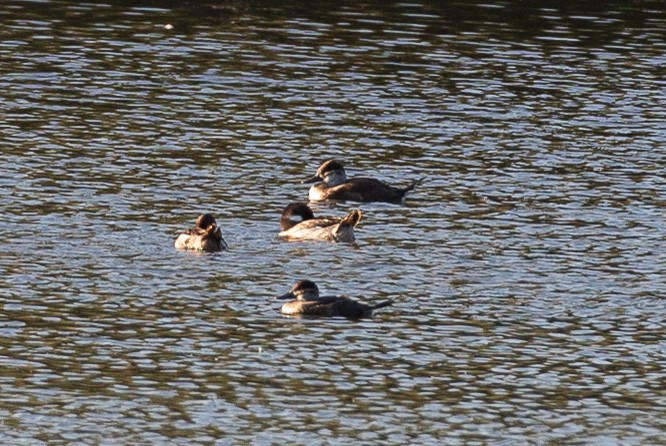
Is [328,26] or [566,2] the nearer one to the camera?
[328,26]

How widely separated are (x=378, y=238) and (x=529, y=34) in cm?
1956

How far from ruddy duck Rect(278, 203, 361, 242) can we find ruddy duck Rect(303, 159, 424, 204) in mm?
2265

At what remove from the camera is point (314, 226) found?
26453mm

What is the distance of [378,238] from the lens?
26.5m

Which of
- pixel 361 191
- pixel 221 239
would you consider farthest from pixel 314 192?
pixel 221 239

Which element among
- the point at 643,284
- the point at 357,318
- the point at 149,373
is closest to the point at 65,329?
the point at 149,373

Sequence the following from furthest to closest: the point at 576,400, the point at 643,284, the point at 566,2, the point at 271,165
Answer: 1. the point at 566,2
2. the point at 271,165
3. the point at 643,284
4. the point at 576,400

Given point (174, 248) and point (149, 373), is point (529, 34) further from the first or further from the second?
point (149, 373)

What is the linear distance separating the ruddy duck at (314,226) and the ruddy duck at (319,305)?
163 inches

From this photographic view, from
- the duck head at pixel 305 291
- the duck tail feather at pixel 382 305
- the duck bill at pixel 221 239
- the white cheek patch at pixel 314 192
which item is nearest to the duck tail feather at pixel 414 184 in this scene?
the white cheek patch at pixel 314 192

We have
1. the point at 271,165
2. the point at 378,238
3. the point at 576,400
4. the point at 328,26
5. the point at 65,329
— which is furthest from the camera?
the point at 328,26

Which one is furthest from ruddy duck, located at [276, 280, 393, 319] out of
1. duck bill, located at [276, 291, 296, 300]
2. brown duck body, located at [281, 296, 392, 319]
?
duck bill, located at [276, 291, 296, 300]

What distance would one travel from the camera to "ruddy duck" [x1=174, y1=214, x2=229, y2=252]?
24.8 meters

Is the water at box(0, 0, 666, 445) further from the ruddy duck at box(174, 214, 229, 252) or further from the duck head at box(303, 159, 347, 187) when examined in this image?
the duck head at box(303, 159, 347, 187)
